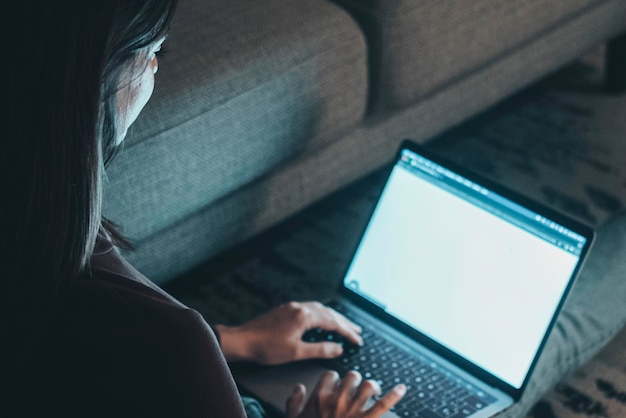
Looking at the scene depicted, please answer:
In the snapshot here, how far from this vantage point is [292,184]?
1.61 m

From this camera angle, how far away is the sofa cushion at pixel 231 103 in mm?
1339

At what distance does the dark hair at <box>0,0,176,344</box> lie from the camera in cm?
69

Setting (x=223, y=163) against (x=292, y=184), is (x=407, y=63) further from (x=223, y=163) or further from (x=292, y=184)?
(x=223, y=163)

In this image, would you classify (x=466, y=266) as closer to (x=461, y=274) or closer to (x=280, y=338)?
(x=461, y=274)

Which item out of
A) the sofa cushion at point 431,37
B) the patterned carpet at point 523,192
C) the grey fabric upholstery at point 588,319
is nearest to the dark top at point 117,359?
the grey fabric upholstery at point 588,319

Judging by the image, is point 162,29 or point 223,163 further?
point 223,163

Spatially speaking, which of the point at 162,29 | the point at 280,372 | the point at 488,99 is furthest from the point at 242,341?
the point at 488,99

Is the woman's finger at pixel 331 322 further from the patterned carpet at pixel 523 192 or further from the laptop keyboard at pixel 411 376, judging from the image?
the patterned carpet at pixel 523 192

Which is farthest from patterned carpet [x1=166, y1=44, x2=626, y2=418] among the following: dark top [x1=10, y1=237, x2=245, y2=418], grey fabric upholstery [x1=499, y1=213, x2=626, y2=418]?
dark top [x1=10, y1=237, x2=245, y2=418]

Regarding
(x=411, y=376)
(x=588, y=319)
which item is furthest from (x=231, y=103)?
(x=588, y=319)

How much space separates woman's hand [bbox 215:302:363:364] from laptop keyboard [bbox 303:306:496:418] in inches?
1.1

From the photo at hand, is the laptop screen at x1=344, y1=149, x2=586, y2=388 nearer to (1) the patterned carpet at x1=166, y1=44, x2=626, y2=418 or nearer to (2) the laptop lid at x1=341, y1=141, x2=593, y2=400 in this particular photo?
(2) the laptop lid at x1=341, y1=141, x2=593, y2=400

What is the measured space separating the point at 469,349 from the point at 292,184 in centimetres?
47

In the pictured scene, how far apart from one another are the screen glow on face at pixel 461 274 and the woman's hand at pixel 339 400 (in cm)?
20
